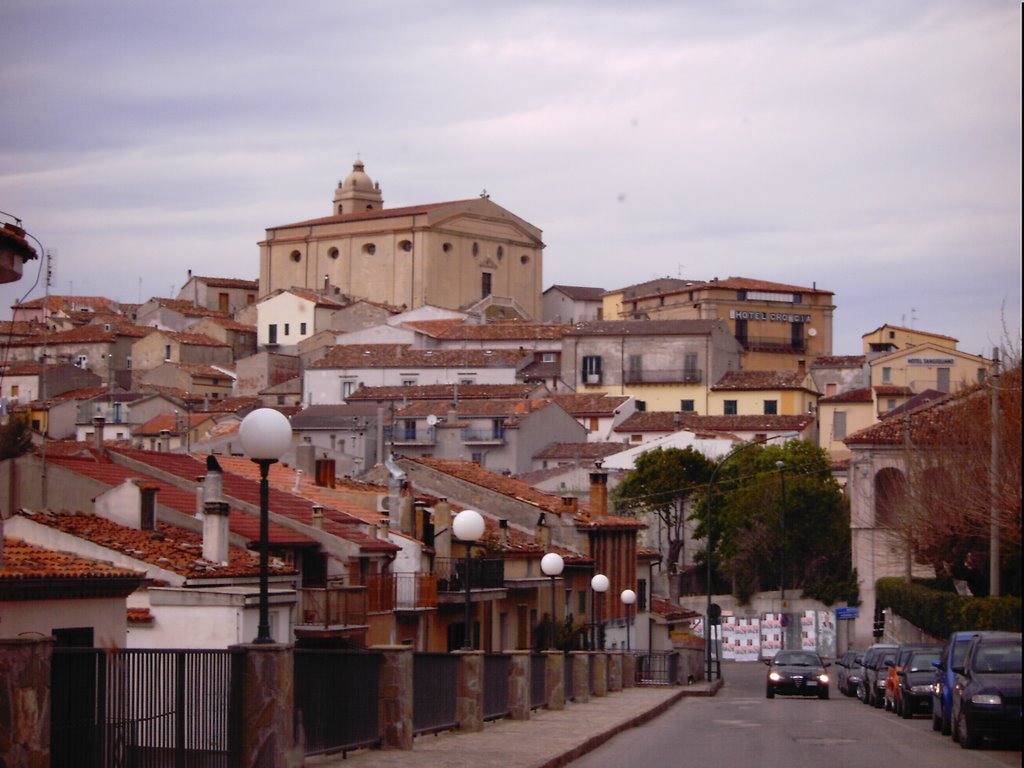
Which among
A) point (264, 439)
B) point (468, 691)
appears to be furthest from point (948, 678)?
point (264, 439)

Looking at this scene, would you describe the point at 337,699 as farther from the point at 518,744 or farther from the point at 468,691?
the point at 468,691

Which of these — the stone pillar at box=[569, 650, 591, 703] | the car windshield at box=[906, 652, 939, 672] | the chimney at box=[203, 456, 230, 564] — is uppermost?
the chimney at box=[203, 456, 230, 564]

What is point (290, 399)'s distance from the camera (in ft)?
392

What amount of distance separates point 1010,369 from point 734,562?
4092 cm

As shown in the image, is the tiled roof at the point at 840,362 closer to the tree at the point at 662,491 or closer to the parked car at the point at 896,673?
the tree at the point at 662,491

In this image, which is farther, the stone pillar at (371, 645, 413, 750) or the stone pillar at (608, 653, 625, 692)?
the stone pillar at (608, 653, 625, 692)

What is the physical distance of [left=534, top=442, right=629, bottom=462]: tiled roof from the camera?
9509 cm

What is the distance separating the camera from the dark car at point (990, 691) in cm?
2103

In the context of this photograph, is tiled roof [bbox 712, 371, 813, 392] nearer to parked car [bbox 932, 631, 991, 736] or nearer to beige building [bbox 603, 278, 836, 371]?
beige building [bbox 603, 278, 836, 371]

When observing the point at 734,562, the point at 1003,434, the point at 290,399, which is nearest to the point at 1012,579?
the point at 1003,434

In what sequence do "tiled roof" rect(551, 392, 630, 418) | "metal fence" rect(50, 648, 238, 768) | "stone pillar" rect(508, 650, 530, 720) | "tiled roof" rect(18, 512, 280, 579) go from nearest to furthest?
"metal fence" rect(50, 648, 238, 768) < "stone pillar" rect(508, 650, 530, 720) < "tiled roof" rect(18, 512, 280, 579) < "tiled roof" rect(551, 392, 630, 418)

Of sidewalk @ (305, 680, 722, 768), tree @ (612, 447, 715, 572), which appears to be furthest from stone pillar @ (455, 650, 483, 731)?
tree @ (612, 447, 715, 572)

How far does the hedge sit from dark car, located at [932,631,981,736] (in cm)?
294

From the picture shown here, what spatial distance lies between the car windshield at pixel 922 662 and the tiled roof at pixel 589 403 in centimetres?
7151
